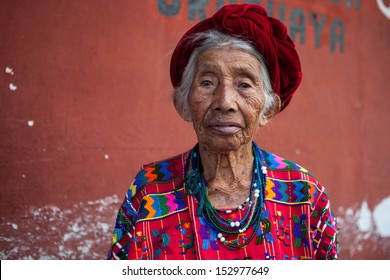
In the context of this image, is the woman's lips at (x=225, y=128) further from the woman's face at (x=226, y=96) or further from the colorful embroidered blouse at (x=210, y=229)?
the colorful embroidered blouse at (x=210, y=229)

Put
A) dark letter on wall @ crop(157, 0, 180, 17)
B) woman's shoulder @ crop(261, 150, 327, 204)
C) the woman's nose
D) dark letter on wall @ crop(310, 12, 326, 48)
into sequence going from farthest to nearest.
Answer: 1. dark letter on wall @ crop(310, 12, 326, 48)
2. dark letter on wall @ crop(157, 0, 180, 17)
3. woman's shoulder @ crop(261, 150, 327, 204)
4. the woman's nose

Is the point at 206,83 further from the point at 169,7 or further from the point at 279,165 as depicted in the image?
the point at 169,7

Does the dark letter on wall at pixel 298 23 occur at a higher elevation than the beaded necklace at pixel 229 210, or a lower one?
higher

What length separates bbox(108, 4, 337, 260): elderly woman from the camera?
76.8 inches

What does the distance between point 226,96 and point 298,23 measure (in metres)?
2.63

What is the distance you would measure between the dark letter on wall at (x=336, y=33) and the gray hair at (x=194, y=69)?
2.74 meters

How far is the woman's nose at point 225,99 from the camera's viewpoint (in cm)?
191

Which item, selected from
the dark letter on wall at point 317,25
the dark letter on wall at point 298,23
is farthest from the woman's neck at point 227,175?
the dark letter on wall at point 317,25

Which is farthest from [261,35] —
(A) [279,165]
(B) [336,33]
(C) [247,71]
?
(B) [336,33]

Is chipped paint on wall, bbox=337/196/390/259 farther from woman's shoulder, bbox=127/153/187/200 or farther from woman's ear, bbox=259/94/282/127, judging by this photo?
woman's shoulder, bbox=127/153/187/200

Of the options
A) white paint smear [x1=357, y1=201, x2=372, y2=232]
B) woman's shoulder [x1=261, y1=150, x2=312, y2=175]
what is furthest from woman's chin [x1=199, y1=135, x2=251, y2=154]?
white paint smear [x1=357, y1=201, x2=372, y2=232]

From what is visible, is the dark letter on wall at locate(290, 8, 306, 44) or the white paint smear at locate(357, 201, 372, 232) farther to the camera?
the white paint smear at locate(357, 201, 372, 232)

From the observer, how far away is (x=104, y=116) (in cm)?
324
